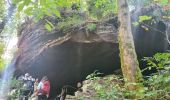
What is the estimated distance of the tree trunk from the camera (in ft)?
21.0

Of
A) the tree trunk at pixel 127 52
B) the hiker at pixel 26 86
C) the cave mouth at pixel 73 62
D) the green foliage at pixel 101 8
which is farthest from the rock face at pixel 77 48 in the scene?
the tree trunk at pixel 127 52

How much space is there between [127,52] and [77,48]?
14.3ft

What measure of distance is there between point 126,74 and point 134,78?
215mm

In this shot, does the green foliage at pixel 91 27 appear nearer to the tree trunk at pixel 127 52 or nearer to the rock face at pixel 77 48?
the rock face at pixel 77 48

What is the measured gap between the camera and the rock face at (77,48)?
1030cm

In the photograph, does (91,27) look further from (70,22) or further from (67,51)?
(67,51)

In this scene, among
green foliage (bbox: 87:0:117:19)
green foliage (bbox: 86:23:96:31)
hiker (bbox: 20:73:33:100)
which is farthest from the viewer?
hiker (bbox: 20:73:33:100)

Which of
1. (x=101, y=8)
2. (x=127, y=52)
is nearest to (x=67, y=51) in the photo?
(x=101, y=8)

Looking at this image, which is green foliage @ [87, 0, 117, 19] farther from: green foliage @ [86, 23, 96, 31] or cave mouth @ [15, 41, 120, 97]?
cave mouth @ [15, 41, 120, 97]

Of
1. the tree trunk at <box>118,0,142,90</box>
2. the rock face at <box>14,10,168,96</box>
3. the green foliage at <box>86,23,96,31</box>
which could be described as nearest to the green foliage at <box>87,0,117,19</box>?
the rock face at <box>14,10,168,96</box>

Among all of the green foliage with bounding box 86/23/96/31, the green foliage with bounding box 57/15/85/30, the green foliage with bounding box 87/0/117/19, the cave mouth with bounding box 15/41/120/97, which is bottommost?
the cave mouth with bounding box 15/41/120/97

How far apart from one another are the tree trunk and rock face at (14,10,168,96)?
3.40 m

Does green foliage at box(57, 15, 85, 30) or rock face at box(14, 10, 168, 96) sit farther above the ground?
green foliage at box(57, 15, 85, 30)

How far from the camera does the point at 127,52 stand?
21.5 ft
